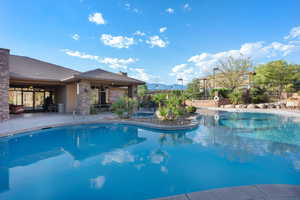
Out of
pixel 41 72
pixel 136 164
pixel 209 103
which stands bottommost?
pixel 136 164

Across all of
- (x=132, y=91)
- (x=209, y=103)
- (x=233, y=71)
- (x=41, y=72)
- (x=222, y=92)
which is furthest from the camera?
(x=233, y=71)

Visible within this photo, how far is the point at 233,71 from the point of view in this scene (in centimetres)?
2852

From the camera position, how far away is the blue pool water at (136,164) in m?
3.38

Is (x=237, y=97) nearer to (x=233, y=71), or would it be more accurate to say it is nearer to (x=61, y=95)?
(x=233, y=71)

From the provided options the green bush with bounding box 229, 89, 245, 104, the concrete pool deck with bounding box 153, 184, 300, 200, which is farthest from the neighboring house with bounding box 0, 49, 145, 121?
the green bush with bounding box 229, 89, 245, 104

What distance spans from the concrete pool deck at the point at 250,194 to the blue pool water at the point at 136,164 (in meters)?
0.76

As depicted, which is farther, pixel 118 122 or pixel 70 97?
pixel 70 97

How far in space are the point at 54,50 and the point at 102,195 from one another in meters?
17.5

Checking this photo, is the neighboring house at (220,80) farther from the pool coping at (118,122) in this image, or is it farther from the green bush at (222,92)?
the pool coping at (118,122)

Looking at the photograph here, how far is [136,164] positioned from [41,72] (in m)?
13.5

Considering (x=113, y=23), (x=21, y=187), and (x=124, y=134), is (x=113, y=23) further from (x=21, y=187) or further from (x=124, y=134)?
(x=21, y=187)

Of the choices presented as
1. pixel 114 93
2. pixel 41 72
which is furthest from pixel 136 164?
pixel 41 72

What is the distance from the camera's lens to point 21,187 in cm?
339

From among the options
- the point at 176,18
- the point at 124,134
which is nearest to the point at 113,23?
the point at 176,18
